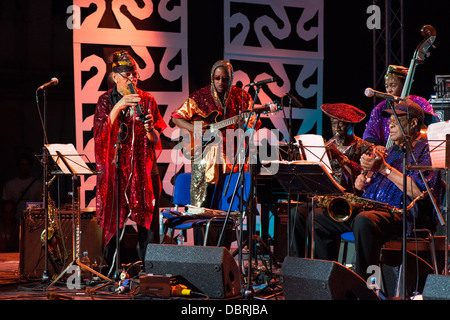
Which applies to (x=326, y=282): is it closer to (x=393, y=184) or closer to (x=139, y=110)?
(x=393, y=184)

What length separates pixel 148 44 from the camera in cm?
665

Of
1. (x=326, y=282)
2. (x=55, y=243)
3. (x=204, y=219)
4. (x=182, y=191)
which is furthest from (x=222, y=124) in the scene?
(x=326, y=282)

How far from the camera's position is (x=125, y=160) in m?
5.21

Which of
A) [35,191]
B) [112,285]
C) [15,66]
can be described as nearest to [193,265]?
[112,285]

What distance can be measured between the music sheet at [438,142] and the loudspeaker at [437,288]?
2.82 feet

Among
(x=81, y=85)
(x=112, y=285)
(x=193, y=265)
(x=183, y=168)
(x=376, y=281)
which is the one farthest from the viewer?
(x=183, y=168)

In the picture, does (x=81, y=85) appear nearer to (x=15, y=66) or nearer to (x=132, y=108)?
(x=15, y=66)

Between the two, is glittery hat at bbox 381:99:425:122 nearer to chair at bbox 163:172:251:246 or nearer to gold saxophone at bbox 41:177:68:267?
chair at bbox 163:172:251:246

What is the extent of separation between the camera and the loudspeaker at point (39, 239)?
17.2 ft

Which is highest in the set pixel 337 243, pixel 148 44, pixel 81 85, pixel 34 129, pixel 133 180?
pixel 148 44

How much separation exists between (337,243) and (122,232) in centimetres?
177

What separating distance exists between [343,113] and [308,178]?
1263mm

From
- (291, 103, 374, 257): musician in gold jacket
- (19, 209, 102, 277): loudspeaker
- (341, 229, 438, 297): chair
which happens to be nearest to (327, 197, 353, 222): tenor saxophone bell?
(291, 103, 374, 257): musician in gold jacket

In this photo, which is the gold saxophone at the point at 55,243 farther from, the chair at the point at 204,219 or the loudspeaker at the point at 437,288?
the loudspeaker at the point at 437,288
